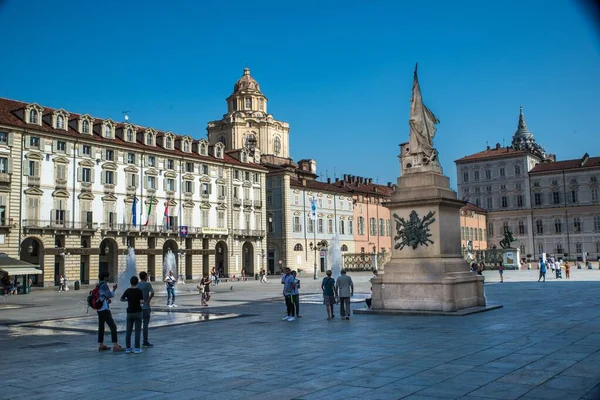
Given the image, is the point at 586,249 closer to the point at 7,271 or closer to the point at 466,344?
the point at 7,271

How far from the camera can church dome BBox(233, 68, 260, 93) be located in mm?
100375

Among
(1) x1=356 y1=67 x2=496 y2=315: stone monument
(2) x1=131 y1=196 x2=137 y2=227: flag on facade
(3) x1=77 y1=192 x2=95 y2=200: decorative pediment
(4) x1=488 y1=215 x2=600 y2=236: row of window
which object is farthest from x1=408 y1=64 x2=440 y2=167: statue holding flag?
(4) x1=488 y1=215 x2=600 y2=236: row of window

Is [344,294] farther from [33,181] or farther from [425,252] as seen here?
[33,181]

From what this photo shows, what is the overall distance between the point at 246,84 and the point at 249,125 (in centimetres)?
810

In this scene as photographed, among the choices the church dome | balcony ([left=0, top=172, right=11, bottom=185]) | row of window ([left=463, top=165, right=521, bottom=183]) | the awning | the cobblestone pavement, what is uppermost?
the church dome

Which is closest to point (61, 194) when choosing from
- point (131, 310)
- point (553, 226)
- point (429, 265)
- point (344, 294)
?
point (344, 294)

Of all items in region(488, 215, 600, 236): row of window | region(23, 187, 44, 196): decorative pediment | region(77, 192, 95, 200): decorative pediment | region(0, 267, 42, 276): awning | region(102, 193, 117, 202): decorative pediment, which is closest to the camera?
region(0, 267, 42, 276): awning

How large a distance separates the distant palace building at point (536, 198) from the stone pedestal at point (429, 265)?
337 ft

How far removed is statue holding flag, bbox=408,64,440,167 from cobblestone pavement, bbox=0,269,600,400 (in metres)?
5.32

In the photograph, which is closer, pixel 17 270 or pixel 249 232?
pixel 17 270

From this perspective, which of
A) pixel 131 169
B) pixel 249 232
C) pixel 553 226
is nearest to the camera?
pixel 131 169

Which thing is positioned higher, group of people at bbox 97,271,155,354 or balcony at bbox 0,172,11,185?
balcony at bbox 0,172,11,185

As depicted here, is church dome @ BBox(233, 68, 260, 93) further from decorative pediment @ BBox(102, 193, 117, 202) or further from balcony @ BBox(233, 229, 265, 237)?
decorative pediment @ BBox(102, 193, 117, 202)

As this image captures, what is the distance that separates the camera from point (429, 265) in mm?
18516
